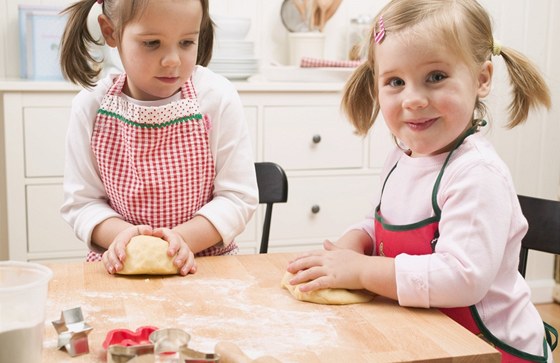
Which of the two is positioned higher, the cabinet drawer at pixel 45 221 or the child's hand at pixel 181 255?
the child's hand at pixel 181 255

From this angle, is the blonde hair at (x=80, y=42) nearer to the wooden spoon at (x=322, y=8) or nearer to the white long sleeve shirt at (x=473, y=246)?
the white long sleeve shirt at (x=473, y=246)

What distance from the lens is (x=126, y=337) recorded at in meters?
0.91

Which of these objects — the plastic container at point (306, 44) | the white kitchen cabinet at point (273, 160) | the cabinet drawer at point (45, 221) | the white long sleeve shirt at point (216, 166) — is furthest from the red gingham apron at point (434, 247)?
the plastic container at point (306, 44)

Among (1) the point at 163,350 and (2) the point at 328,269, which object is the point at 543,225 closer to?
(2) the point at 328,269

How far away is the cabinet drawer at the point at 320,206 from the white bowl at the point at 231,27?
584mm

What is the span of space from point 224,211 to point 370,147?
4.97 ft

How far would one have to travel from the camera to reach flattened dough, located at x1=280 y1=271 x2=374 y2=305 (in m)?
1.10

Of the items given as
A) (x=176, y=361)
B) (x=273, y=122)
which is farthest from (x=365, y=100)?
(x=273, y=122)

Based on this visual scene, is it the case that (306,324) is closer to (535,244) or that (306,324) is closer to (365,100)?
(365,100)

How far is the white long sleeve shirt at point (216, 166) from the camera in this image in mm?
1461

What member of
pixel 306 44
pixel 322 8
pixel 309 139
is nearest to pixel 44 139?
pixel 309 139

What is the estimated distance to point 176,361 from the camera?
32.4 inches

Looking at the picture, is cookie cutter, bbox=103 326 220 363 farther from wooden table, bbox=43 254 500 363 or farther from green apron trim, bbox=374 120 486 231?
green apron trim, bbox=374 120 486 231

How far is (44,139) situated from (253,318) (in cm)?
175
